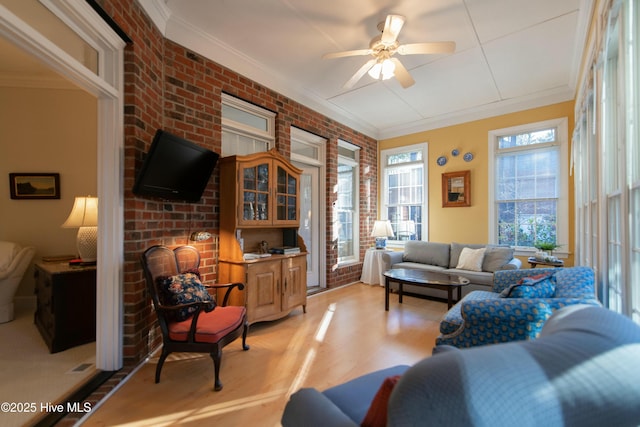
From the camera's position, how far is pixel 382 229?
5.34 m

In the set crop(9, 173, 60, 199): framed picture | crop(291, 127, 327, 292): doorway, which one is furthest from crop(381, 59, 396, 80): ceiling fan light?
crop(9, 173, 60, 199): framed picture

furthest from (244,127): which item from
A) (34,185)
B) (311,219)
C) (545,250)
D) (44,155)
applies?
(545,250)

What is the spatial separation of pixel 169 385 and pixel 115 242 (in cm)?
114

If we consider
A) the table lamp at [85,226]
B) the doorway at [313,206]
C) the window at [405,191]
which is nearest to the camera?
the table lamp at [85,226]

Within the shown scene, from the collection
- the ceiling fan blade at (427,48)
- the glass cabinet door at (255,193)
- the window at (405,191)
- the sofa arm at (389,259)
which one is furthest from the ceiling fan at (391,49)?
the sofa arm at (389,259)

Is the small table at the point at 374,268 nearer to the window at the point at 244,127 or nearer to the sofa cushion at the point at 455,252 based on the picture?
the sofa cushion at the point at 455,252

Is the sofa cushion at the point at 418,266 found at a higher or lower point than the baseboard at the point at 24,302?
higher

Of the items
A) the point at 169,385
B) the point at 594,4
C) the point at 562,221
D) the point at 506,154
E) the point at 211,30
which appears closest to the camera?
the point at 169,385

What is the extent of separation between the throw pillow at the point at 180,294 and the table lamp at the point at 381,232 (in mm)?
3642

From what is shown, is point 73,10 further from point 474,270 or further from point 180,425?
point 474,270

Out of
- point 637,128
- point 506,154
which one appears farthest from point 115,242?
point 506,154

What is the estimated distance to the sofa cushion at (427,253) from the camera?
471 centimetres

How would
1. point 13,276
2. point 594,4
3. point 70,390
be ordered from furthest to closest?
point 13,276 < point 594,4 < point 70,390

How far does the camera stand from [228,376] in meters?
2.19
